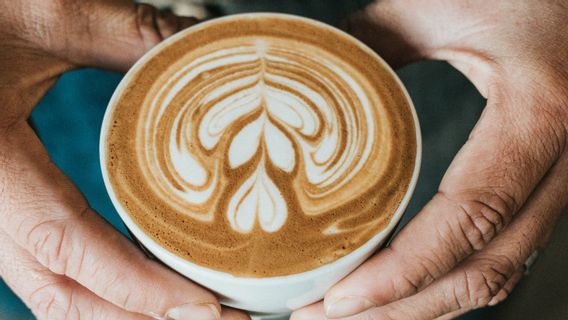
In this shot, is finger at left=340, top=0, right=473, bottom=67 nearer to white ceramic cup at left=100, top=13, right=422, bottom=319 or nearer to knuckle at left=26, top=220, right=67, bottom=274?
white ceramic cup at left=100, top=13, right=422, bottom=319

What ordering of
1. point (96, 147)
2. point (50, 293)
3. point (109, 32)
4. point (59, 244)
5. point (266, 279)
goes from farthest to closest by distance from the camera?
point (96, 147), point (109, 32), point (50, 293), point (59, 244), point (266, 279)

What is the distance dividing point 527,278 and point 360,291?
0.78m

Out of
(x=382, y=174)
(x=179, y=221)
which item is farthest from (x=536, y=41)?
(x=179, y=221)

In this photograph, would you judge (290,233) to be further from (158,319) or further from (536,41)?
(536,41)

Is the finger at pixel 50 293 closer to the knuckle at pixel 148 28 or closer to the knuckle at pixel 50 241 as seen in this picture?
the knuckle at pixel 50 241

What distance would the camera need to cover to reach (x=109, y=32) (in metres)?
0.96

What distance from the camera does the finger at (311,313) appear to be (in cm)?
78

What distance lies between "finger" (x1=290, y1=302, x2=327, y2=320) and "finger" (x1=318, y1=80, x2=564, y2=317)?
4 cm

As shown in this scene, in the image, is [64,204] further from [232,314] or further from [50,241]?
[232,314]

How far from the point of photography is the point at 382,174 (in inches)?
28.7

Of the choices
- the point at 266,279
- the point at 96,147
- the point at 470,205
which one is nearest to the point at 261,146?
the point at 266,279

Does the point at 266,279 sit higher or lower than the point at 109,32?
lower

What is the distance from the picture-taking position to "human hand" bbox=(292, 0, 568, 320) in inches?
29.8

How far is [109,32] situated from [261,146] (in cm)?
39
